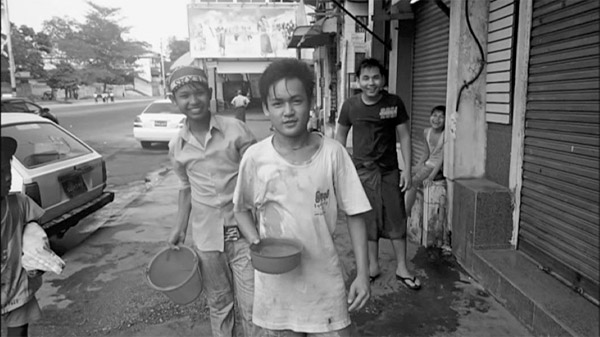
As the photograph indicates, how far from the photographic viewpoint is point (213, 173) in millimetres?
2854

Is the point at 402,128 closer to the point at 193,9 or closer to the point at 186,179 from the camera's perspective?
the point at 186,179

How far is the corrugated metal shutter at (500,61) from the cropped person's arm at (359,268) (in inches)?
110

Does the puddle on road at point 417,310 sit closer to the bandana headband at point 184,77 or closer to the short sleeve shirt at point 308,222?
the short sleeve shirt at point 308,222

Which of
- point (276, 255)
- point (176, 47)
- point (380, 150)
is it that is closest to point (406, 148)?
point (380, 150)

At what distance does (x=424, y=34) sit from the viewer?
6719mm

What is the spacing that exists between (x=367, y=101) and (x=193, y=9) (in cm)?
2475

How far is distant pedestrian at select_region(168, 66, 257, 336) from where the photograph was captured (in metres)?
2.82

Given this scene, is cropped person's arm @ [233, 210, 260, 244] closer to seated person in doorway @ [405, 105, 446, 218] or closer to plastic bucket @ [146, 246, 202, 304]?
plastic bucket @ [146, 246, 202, 304]

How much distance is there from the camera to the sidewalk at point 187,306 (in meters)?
3.60

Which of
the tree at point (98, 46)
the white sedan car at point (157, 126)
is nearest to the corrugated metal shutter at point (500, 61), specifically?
the white sedan car at point (157, 126)

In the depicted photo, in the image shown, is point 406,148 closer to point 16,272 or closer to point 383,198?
point 383,198

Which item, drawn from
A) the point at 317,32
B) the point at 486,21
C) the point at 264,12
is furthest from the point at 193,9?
the point at 486,21

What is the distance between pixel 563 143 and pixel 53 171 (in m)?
4.67

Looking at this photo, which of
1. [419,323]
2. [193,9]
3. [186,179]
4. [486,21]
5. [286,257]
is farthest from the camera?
[193,9]
